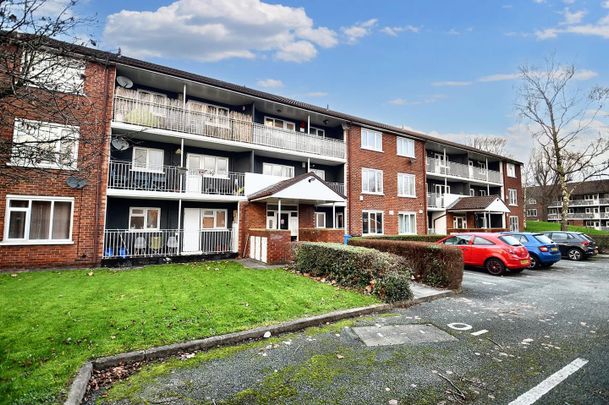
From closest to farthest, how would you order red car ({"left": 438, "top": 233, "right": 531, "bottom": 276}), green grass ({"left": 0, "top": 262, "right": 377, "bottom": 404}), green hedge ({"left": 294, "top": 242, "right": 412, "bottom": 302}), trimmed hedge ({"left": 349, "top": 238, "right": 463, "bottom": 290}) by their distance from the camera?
green grass ({"left": 0, "top": 262, "right": 377, "bottom": 404}) < green hedge ({"left": 294, "top": 242, "right": 412, "bottom": 302}) < trimmed hedge ({"left": 349, "top": 238, "right": 463, "bottom": 290}) < red car ({"left": 438, "top": 233, "right": 531, "bottom": 276})

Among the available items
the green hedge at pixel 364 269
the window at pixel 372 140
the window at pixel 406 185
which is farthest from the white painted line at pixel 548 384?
the window at pixel 406 185

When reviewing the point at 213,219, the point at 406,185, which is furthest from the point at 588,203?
the point at 213,219

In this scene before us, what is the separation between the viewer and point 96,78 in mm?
12750

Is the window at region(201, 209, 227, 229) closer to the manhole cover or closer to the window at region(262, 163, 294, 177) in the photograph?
the window at region(262, 163, 294, 177)

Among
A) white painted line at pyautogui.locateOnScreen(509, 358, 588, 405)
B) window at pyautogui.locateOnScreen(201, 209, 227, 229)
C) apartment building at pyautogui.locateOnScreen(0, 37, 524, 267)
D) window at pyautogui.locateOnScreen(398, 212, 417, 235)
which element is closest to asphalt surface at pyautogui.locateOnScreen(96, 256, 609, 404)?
white painted line at pyautogui.locateOnScreen(509, 358, 588, 405)

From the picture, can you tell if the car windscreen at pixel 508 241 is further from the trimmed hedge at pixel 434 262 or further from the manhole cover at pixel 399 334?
the manhole cover at pixel 399 334

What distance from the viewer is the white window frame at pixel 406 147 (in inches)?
918

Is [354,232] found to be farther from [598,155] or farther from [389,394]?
Answer: [598,155]

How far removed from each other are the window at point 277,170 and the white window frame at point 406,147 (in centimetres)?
910

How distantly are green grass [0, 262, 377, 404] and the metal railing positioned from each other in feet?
9.64

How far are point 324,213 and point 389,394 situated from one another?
16878 mm

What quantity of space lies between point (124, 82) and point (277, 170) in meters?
8.91

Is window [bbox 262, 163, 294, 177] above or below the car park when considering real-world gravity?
above

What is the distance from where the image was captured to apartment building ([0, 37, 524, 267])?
40.0 feet
